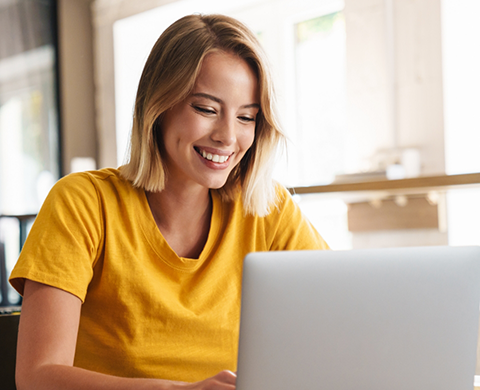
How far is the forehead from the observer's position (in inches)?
42.0

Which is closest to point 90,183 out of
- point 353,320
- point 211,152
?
point 211,152

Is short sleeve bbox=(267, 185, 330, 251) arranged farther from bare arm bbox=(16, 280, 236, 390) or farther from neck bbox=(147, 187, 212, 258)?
bare arm bbox=(16, 280, 236, 390)

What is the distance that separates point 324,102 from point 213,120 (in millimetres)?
2083

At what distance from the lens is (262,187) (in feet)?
3.99

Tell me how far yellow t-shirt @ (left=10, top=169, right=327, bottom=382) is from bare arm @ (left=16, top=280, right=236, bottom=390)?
27 millimetres

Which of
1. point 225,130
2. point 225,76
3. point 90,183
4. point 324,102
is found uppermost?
point 324,102

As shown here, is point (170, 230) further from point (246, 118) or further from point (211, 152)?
point (246, 118)

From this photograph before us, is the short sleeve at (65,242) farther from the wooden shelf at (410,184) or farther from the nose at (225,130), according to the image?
the wooden shelf at (410,184)

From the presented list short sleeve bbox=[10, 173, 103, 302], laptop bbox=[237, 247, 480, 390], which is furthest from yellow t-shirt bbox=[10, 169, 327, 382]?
laptop bbox=[237, 247, 480, 390]

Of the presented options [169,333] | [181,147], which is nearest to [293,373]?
[169,333]

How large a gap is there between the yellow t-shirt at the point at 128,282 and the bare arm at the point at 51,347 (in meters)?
0.03

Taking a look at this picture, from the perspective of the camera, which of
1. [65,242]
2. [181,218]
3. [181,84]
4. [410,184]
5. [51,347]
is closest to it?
[51,347]

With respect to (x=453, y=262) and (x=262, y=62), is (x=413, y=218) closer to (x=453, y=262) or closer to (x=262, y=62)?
(x=262, y=62)

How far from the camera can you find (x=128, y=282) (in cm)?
102
